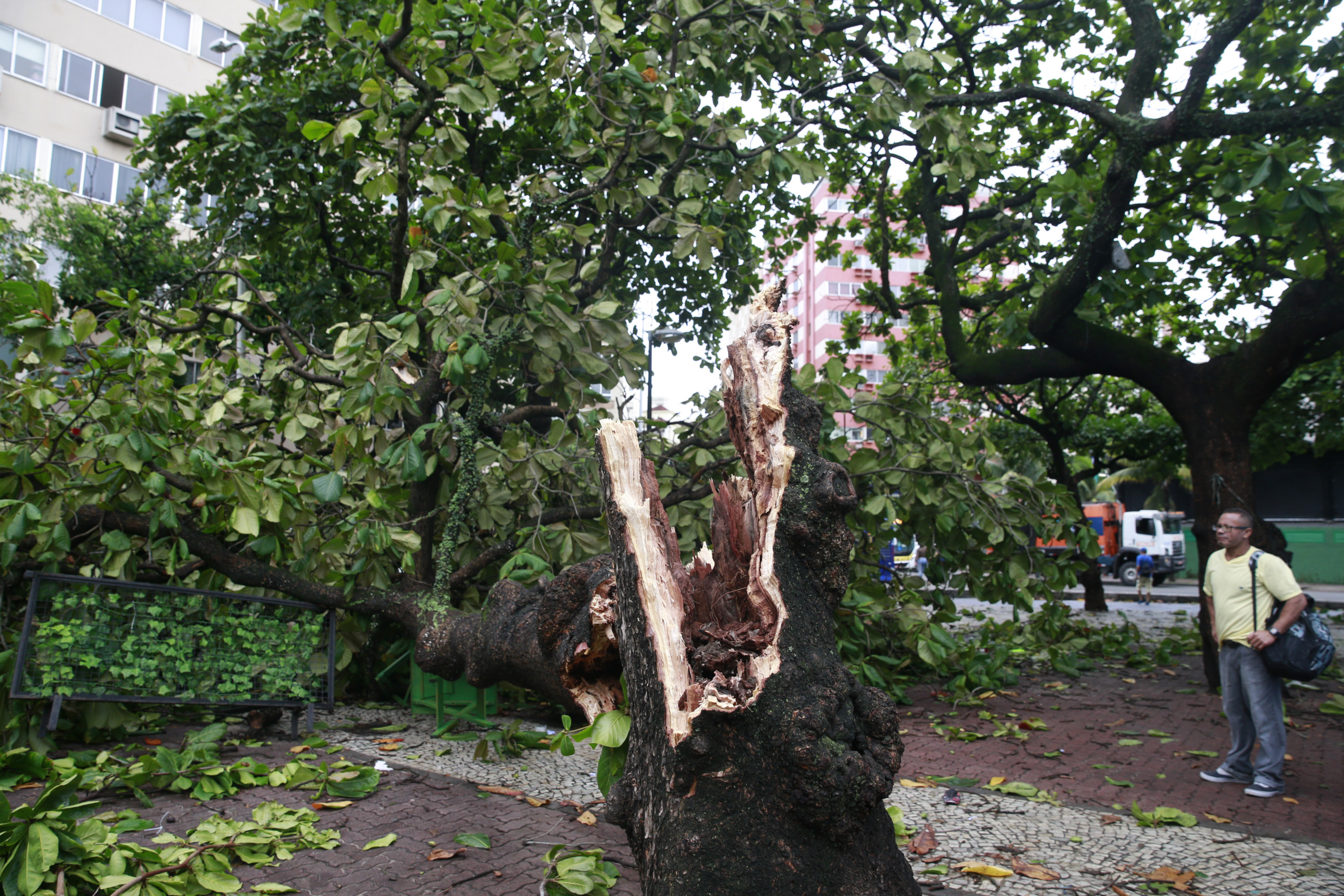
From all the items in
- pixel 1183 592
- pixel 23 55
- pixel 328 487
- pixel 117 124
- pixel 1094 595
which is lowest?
pixel 1183 592

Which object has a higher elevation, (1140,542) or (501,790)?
(1140,542)

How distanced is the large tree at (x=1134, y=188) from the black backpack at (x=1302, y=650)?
2.69m

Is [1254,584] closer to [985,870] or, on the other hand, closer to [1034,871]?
[1034,871]

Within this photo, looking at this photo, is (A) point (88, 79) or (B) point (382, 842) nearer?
(B) point (382, 842)

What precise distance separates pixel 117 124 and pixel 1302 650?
27244mm

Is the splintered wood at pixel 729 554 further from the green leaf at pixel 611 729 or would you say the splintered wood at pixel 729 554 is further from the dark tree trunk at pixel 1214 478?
the dark tree trunk at pixel 1214 478

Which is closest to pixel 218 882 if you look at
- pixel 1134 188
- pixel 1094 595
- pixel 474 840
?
pixel 474 840

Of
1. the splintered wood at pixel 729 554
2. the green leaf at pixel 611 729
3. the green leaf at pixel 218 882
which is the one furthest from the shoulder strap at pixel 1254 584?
the green leaf at pixel 218 882

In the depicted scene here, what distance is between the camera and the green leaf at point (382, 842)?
3381 mm

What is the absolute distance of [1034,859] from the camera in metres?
3.43

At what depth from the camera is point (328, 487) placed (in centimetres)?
451

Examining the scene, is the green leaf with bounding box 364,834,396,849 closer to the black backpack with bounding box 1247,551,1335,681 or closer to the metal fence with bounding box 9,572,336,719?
the metal fence with bounding box 9,572,336,719

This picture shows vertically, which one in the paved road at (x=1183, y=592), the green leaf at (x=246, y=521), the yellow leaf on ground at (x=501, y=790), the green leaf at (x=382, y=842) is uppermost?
the green leaf at (x=246, y=521)

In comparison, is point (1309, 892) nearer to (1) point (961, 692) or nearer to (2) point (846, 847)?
(2) point (846, 847)
